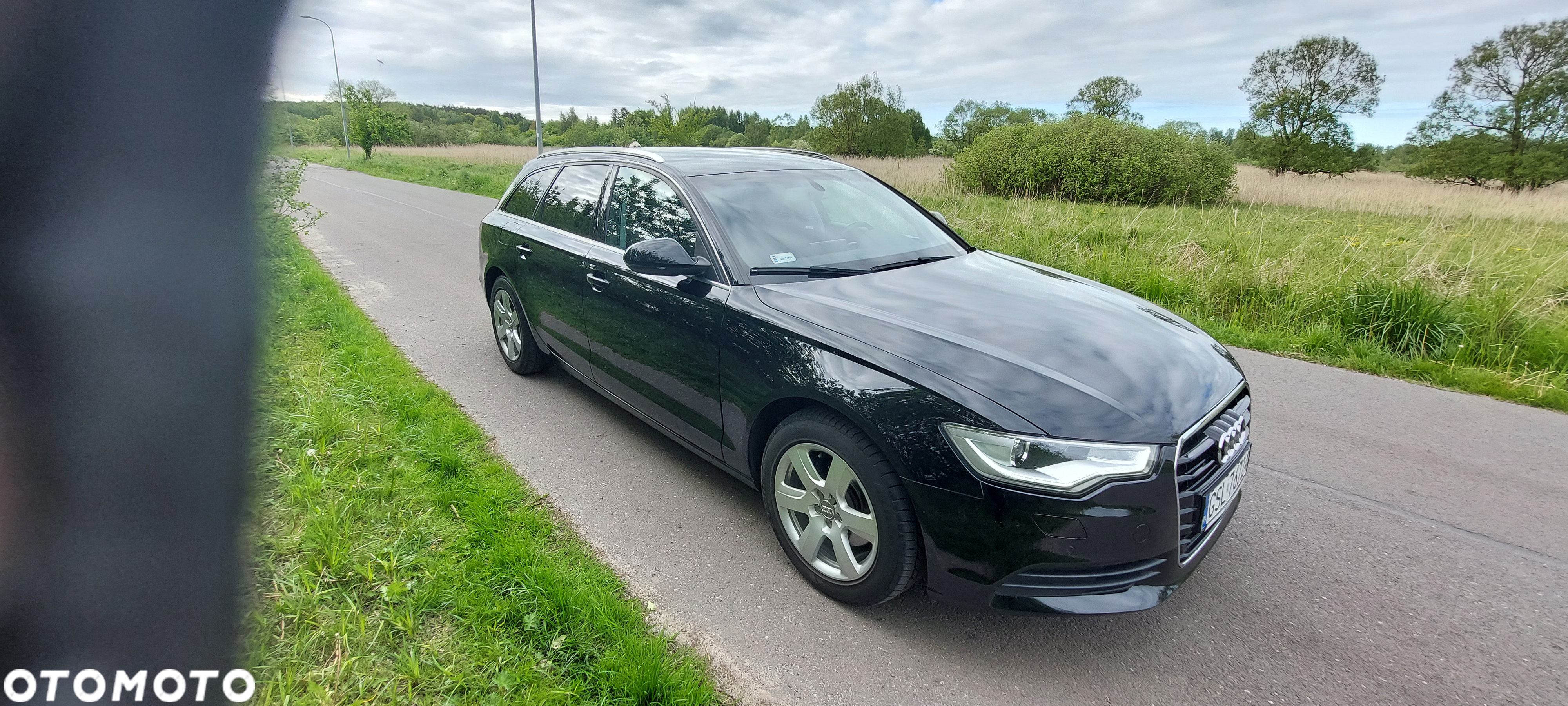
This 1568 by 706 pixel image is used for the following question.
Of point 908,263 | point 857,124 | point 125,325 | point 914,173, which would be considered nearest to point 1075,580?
point 908,263

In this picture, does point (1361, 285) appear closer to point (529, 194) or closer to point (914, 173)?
point (529, 194)

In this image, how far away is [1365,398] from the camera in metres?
4.74

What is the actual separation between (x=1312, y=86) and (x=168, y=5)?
4532 centimetres

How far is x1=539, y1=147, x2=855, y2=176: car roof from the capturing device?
364cm

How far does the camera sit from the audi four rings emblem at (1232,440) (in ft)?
7.66

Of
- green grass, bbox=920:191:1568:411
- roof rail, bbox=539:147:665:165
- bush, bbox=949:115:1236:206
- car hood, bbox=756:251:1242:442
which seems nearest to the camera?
car hood, bbox=756:251:1242:442

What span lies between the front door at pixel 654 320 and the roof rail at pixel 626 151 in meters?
0.10

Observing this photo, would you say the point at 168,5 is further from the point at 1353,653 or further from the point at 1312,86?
the point at 1312,86

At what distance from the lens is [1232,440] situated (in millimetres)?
2402

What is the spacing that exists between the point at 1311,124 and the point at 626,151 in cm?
4315

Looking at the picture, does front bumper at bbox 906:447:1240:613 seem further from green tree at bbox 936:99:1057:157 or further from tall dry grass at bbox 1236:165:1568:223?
green tree at bbox 936:99:1057:157

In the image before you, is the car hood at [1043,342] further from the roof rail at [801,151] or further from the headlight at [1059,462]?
the roof rail at [801,151]

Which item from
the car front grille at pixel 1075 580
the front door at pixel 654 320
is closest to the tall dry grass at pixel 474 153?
the front door at pixel 654 320

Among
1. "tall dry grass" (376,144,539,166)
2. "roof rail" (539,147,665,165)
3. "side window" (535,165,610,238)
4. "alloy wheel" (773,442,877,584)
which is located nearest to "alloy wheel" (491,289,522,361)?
"side window" (535,165,610,238)
